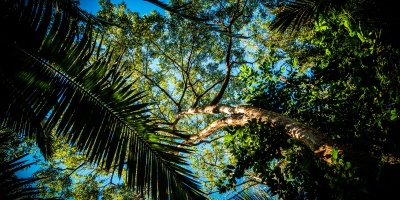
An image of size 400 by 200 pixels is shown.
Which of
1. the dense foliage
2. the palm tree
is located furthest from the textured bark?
the palm tree

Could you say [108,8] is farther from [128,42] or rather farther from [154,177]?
[154,177]

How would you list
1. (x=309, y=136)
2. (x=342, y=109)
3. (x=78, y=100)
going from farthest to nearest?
(x=342, y=109), (x=309, y=136), (x=78, y=100)

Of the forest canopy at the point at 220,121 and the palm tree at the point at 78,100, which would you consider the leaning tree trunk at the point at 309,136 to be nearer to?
the forest canopy at the point at 220,121

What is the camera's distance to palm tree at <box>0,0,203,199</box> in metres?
2.01

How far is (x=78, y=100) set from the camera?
6.72 feet

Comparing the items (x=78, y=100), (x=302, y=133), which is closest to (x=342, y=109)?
(x=302, y=133)

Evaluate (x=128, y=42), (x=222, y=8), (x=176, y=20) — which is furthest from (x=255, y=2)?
(x=128, y=42)

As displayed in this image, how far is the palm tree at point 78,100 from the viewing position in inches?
79.2

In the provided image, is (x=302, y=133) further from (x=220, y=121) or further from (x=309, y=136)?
(x=220, y=121)

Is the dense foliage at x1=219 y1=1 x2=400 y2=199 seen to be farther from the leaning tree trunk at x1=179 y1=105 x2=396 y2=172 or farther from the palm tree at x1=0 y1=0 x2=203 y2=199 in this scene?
the palm tree at x1=0 y1=0 x2=203 y2=199

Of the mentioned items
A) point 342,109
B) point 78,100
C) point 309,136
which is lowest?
point 309,136

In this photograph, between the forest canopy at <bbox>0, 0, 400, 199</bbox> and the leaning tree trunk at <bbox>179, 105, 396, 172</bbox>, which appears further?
the leaning tree trunk at <bbox>179, 105, 396, 172</bbox>

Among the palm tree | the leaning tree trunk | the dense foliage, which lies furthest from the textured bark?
the palm tree

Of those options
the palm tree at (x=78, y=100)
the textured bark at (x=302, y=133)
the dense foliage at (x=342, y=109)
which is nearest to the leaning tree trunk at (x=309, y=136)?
the textured bark at (x=302, y=133)
